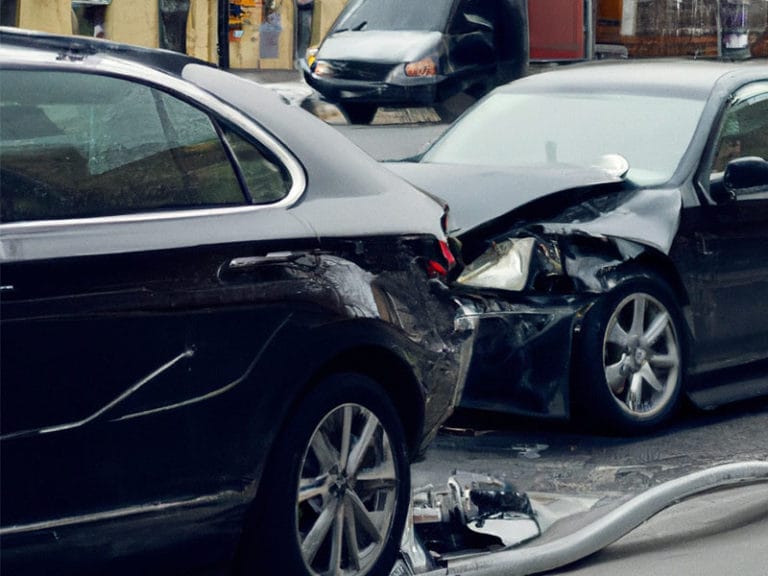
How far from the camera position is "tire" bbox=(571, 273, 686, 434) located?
7762mm

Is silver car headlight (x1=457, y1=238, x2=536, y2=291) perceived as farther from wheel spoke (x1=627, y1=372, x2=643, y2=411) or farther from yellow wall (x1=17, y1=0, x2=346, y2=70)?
yellow wall (x1=17, y1=0, x2=346, y2=70)

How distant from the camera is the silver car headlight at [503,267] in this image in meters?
7.81

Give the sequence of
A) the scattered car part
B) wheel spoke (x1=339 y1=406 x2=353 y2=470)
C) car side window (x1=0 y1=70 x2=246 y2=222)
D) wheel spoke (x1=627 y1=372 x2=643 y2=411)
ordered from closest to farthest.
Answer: car side window (x1=0 y1=70 x2=246 y2=222) → wheel spoke (x1=339 y1=406 x2=353 y2=470) → the scattered car part → wheel spoke (x1=627 y1=372 x2=643 y2=411)

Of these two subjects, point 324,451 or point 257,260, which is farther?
point 324,451

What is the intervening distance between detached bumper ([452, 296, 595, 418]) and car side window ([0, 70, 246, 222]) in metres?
2.95

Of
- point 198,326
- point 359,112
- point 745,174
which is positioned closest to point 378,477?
point 198,326

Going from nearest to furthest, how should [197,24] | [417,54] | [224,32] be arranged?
[417,54], [224,32], [197,24]

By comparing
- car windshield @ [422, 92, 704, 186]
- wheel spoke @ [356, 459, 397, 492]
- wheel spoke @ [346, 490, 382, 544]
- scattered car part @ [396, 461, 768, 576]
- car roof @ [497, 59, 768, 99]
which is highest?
car roof @ [497, 59, 768, 99]

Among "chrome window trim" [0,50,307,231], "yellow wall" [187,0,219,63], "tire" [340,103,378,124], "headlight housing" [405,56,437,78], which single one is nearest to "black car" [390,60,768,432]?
"chrome window trim" [0,50,307,231]

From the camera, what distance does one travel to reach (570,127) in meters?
9.00

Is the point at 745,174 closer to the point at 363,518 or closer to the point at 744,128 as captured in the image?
the point at 744,128

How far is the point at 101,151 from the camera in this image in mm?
4699

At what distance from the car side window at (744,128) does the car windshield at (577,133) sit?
16 centimetres

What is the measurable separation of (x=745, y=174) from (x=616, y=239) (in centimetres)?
89
